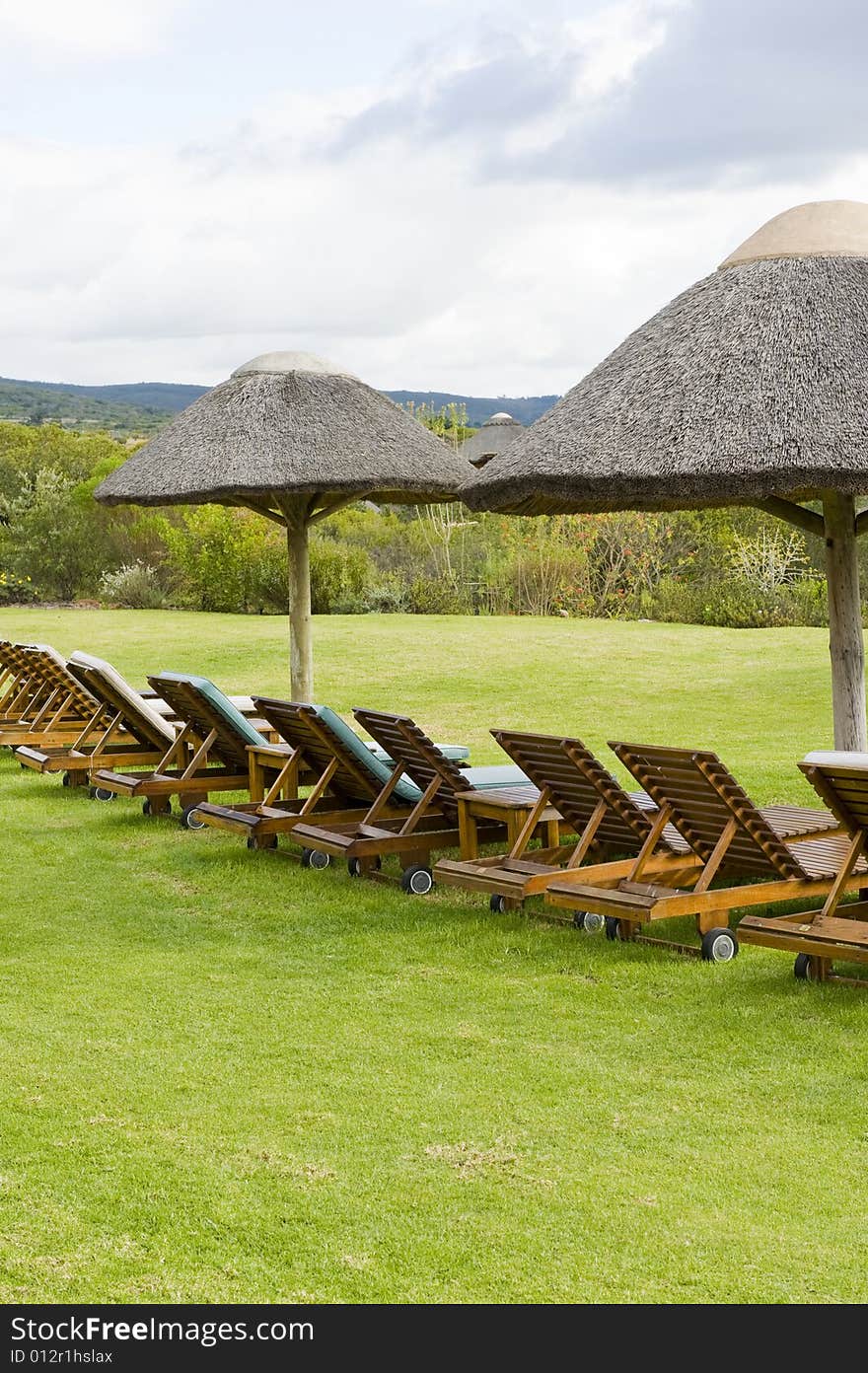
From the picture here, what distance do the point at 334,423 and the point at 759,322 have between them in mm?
4837

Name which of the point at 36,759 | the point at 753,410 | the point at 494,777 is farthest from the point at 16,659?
the point at 753,410

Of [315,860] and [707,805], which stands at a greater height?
[707,805]

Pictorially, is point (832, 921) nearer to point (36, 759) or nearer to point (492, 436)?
point (36, 759)

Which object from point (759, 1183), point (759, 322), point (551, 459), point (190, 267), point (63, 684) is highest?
point (190, 267)

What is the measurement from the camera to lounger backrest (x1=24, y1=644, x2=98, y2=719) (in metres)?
11.8

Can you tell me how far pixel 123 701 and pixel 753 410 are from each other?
475cm

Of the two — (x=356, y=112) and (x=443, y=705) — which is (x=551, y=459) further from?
(x=443, y=705)

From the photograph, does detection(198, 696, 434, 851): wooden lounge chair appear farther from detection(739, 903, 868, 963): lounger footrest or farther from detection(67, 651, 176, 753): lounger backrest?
detection(739, 903, 868, 963): lounger footrest

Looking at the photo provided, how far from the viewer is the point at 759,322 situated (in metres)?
8.02

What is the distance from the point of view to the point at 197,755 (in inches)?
364

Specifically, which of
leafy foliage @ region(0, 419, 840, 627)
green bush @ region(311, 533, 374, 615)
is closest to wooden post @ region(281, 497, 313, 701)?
leafy foliage @ region(0, 419, 840, 627)

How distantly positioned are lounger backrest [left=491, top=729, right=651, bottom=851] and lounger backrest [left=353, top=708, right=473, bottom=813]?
60 cm

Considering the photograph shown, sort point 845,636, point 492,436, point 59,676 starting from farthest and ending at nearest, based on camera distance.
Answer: point 492,436 → point 59,676 → point 845,636
